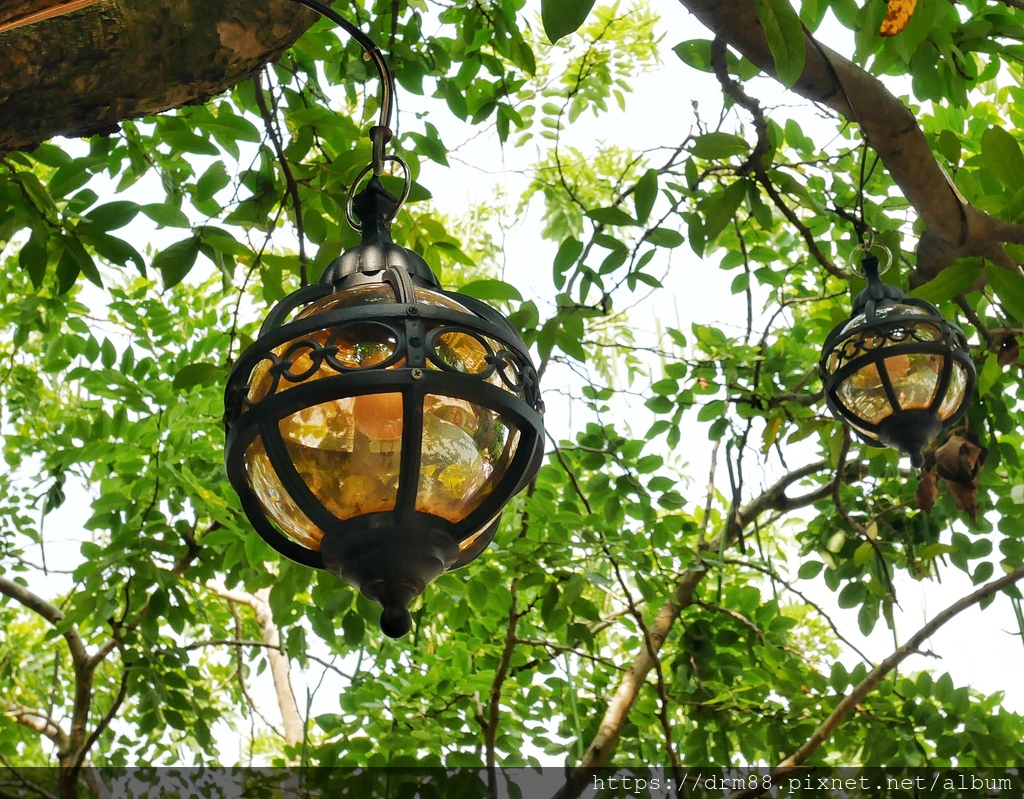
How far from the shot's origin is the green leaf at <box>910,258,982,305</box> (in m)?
1.73

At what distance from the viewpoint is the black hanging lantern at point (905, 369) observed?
6.85 feet

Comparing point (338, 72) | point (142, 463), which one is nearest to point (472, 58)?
point (338, 72)

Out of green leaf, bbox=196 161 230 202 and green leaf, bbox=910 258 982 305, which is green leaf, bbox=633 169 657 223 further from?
green leaf, bbox=196 161 230 202

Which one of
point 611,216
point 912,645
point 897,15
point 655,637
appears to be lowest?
point 912,645

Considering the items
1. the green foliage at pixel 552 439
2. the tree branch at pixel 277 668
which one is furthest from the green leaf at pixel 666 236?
the tree branch at pixel 277 668

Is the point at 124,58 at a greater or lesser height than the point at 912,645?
greater

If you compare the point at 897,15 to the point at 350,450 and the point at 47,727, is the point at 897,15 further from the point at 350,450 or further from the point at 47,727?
the point at 47,727

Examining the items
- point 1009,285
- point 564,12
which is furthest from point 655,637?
point 564,12

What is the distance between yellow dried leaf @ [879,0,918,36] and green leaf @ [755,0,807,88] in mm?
473

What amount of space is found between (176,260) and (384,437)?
1.09 meters

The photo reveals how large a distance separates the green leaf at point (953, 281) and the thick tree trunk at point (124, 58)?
1.22 meters

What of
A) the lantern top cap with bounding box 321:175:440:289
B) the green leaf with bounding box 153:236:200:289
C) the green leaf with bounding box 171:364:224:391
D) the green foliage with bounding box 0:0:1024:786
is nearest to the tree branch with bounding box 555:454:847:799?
the green foliage with bounding box 0:0:1024:786

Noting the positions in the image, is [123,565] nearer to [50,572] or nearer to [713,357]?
[50,572]

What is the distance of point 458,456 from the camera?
2.95ft
